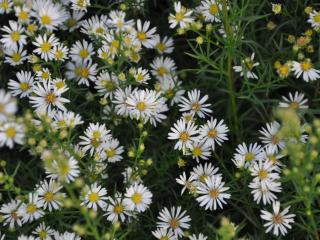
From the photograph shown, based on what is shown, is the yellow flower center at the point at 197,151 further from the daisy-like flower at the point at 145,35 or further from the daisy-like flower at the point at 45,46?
the daisy-like flower at the point at 45,46

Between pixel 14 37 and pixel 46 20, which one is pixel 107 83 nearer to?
pixel 46 20

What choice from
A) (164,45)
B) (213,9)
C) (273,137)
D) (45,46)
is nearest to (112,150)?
(45,46)

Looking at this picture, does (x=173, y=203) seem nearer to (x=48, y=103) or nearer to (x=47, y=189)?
(x=47, y=189)

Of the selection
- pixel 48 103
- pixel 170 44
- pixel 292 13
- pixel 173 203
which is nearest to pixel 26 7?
pixel 48 103

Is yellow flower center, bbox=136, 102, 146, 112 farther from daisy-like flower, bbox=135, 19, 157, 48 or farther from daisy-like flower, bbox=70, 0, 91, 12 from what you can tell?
daisy-like flower, bbox=70, 0, 91, 12

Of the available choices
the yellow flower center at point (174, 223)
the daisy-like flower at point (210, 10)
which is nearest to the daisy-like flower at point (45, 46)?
the daisy-like flower at point (210, 10)

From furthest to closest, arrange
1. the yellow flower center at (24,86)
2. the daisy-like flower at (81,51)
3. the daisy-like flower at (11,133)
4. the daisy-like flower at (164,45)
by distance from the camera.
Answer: the daisy-like flower at (164,45), the daisy-like flower at (81,51), the yellow flower center at (24,86), the daisy-like flower at (11,133)

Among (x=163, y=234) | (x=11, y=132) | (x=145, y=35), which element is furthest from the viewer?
(x=145, y=35)
